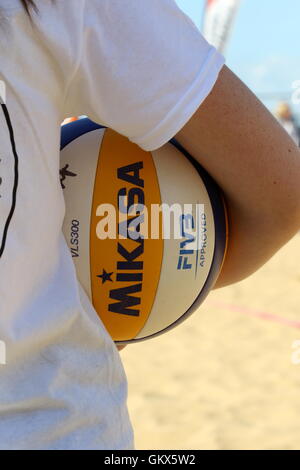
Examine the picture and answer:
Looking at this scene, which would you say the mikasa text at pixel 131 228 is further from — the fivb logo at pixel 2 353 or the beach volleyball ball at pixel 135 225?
the fivb logo at pixel 2 353

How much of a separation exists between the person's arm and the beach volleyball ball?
0.09 metres

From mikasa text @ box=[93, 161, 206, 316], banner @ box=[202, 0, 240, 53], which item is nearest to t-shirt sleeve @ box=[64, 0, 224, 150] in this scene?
mikasa text @ box=[93, 161, 206, 316]

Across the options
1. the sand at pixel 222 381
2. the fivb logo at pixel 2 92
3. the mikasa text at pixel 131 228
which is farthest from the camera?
the sand at pixel 222 381

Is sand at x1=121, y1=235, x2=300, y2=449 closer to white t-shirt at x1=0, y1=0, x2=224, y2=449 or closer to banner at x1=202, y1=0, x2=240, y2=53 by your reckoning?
white t-shirt at x1=0, y1=0, x2=224, y2=449

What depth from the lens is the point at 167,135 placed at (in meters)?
0.98

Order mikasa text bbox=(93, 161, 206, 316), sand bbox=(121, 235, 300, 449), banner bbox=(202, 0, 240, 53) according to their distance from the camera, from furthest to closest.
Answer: banner bbox=(202, 0, 240, 53) < sand bbox=(121, 235, 300, 449) < mikasa text bbox=(93, 161, 206, 316)

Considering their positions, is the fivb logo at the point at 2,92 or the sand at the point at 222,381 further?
the sand at the point at 222,381

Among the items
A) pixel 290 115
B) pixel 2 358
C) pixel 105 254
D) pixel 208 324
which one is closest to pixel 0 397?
pixel 2 358

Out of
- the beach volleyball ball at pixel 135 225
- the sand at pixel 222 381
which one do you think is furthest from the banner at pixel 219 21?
the beach volleyball ball at pixel 135 225

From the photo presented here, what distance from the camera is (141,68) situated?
92 centimetres

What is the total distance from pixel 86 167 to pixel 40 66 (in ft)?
1.39

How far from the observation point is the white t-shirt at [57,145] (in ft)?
2.92

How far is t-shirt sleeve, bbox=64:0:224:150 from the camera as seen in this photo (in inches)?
35.3

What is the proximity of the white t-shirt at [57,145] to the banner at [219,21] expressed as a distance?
720 cm
